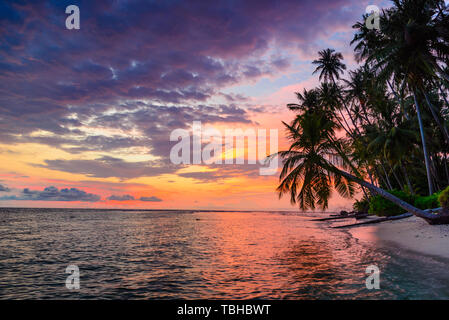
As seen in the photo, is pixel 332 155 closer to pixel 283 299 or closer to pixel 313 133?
pixel 313 133

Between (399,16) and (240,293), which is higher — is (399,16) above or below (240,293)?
above

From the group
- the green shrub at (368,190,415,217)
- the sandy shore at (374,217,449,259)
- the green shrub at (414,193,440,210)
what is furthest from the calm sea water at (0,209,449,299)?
the green shrub at (368,190,415,217)

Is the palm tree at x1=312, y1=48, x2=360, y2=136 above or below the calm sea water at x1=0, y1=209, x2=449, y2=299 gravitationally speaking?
above

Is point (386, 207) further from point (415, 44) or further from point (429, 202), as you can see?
point (415, 44)

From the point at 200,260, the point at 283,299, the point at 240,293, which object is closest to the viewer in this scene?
the point at 283,299

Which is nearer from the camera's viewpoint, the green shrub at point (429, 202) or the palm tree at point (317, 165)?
the palm tree at point (317, 165)

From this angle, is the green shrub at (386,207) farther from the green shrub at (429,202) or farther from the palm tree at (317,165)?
the palm tree at (317,165)

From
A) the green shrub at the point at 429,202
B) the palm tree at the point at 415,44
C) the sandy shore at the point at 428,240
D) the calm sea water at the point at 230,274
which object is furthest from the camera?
the green shrub at the point at 429,202

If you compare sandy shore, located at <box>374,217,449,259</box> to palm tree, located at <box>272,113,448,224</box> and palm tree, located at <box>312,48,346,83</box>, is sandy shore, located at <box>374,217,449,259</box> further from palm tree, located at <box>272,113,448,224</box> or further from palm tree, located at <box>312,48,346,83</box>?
palm tree, located at <box>312,48,346,83</box>

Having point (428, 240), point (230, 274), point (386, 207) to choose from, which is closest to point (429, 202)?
point (386, 207)

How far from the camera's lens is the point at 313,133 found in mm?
18062

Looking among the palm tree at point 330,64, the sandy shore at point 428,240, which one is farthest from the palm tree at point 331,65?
the sandy shore at point 428,240
